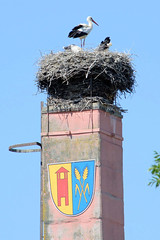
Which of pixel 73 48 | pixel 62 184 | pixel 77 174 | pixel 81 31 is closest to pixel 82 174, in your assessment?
pixel 77 174

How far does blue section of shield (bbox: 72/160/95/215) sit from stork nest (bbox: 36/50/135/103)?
6.86ft

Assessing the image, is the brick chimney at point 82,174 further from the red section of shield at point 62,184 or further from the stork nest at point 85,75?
the stork nest at point 85,75

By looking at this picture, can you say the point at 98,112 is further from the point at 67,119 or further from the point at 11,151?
the point at 11,151

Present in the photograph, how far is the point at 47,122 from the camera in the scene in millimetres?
26344

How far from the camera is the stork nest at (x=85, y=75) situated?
86.0ft

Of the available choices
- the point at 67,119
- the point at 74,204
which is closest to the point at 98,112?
the point at 67,119

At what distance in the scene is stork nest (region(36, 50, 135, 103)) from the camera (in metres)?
26.2

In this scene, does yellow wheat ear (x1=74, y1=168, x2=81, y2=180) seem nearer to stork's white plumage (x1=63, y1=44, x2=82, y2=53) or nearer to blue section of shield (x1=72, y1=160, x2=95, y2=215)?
blue section of shield (x1=72, y1=160, x2=95, y2=215)

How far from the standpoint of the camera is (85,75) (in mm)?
26359

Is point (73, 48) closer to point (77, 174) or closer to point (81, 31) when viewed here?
point (81, 31)

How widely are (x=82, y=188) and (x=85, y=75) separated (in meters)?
3.13

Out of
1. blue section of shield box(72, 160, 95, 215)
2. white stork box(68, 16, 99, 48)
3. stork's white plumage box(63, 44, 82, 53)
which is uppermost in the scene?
white stork box(68, 16, 99, 48)

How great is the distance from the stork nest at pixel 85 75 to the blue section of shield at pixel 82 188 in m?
2.09

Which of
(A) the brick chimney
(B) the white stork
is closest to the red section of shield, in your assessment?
(A) the brick chimney
